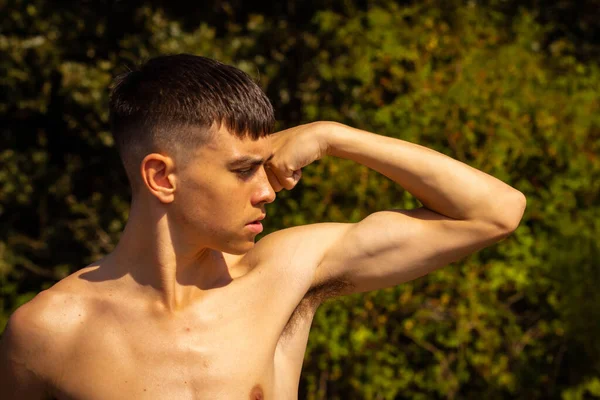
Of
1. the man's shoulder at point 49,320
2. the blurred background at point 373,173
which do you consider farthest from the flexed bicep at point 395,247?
the blurred background at point 373,173

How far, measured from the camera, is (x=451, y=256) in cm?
262

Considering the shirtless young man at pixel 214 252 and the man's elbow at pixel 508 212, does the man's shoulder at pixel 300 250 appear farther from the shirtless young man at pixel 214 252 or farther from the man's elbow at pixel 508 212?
the man's elbow at pixel 508 212

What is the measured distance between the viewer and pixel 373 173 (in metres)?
5.60

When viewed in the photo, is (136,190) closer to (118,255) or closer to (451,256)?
(118,255)

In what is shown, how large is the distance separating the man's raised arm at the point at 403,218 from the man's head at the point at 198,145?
0.19 metres

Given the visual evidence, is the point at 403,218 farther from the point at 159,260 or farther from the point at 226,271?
the point at 159,260

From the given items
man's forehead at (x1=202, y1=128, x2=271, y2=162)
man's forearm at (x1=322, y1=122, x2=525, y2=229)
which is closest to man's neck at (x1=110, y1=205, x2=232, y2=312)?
man's forehead at (x1=202, y1=128, x2=271, y2=162)

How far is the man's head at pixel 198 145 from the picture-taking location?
2328mm

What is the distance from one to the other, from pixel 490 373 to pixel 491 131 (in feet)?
4.64

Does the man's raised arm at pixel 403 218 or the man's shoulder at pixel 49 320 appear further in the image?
the man's raised arm at pixel 403 218

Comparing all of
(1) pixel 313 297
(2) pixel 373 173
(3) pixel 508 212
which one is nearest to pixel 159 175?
(1) pixel 313 297

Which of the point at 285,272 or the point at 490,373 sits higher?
the point at 285,272

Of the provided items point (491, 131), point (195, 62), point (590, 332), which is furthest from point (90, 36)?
point (195, 62)

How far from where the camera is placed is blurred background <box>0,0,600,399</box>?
18.5ft
